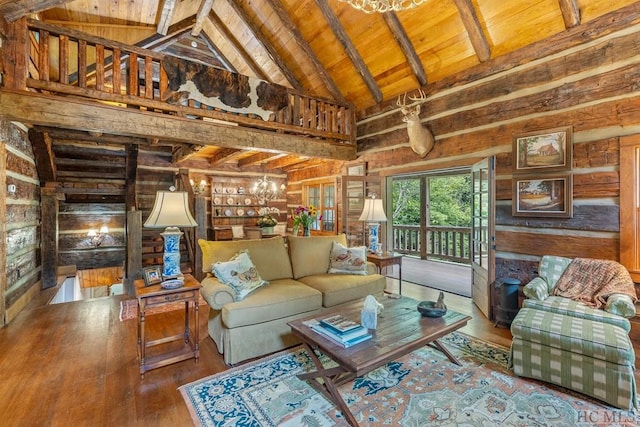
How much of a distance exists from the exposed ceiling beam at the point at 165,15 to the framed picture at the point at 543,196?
5.37 metres

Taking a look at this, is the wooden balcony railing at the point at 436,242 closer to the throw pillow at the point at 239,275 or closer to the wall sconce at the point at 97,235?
the throw pillow at the point at 239,275

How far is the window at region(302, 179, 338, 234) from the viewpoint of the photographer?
23.8 feet

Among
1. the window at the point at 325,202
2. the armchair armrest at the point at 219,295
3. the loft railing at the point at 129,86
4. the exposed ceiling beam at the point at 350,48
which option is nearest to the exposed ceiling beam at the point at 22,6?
the loft railing at the point at 129,86

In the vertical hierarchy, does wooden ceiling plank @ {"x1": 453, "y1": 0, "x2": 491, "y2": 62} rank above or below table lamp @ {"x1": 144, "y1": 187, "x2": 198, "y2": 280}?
above

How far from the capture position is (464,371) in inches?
99.4

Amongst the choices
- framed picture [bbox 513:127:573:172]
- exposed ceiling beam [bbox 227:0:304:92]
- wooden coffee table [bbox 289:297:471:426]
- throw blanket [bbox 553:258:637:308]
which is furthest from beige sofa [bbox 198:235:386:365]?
exposed ceiling beam [bbox 227:0:304:92]

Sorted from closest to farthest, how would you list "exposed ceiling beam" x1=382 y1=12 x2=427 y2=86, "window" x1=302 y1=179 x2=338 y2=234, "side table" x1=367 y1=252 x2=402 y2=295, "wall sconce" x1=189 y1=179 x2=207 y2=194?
1. "exposed ceiling beam" x1=382 y1=12 x2=427 y2=86
2. "side table" x1=367 y1=252 x2=402 y2=295
3. "window" x1=302 y1=179 x2=338 y2=234
4. "wall sconce" x1=189 y1=179 x2=207 y2=194

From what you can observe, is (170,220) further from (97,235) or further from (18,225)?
(97,235)

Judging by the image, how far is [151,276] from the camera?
2746 mm

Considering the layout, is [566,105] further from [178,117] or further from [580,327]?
[178,117]

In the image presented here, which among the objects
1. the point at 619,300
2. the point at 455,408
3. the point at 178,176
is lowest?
the point at 455,408

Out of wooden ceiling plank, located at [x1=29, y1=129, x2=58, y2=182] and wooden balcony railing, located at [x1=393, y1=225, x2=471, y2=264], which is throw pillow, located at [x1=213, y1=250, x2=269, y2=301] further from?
wooden balcony railing, located at [x1=393, y1=225, x2=471, y2=264]

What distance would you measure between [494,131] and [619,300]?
2.28 meters

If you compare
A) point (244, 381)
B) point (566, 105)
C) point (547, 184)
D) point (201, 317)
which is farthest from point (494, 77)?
point (201, 317)
